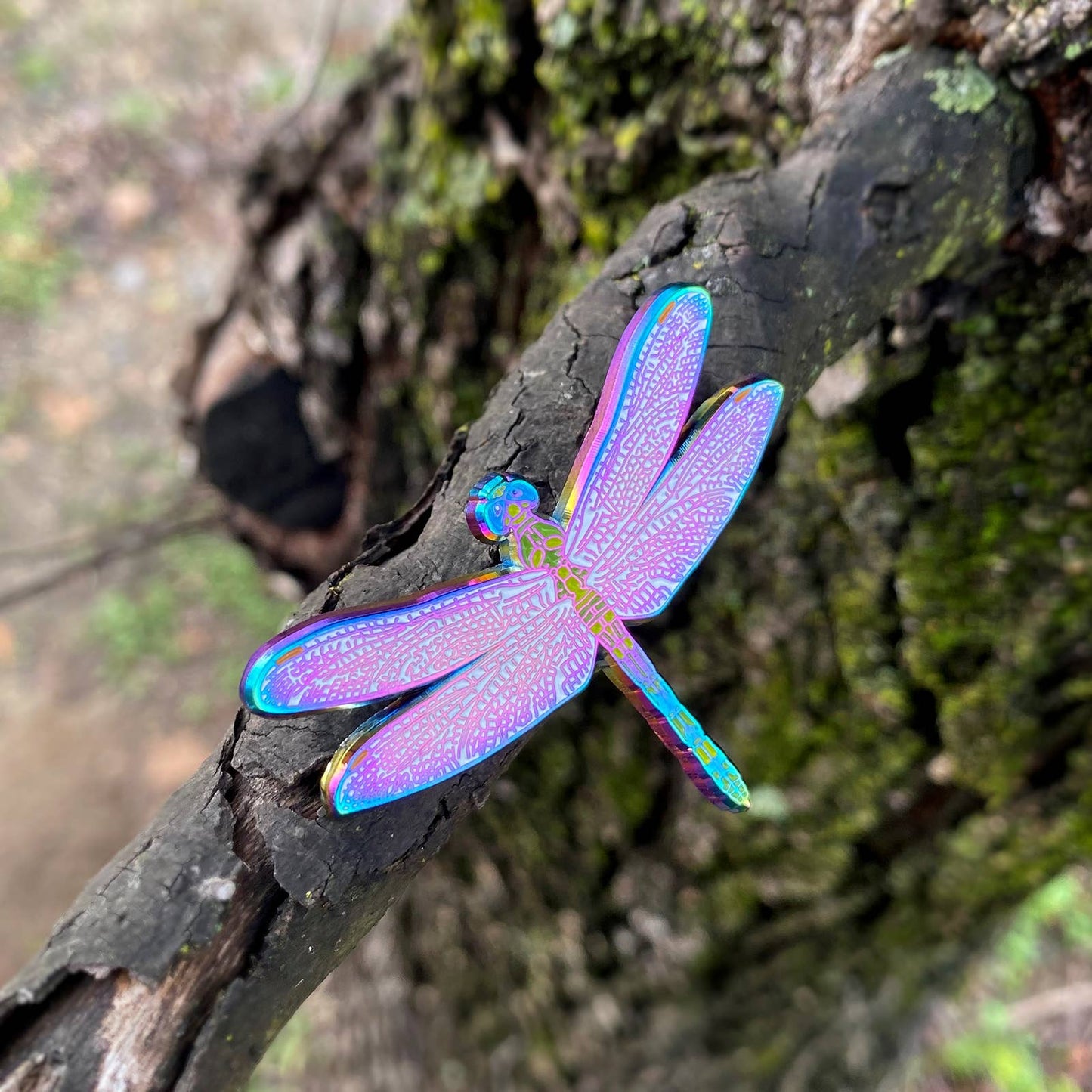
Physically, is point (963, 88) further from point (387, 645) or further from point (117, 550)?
point (117, 550)

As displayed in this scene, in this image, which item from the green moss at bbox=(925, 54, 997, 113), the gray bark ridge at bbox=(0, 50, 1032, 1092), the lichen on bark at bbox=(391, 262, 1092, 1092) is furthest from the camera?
the lichen on bark at bbox=(391, 262, 1092, 1092)

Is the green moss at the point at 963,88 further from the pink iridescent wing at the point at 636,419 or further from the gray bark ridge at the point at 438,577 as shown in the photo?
the pink iridescent wing at the point at 636,419

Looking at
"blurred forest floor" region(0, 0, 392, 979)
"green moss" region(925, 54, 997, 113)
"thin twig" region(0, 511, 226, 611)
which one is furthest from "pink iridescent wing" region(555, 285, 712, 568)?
"blurred forest floor" region(0, 0, 392, 979)

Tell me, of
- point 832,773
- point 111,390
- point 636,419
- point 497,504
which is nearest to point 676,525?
point 636,419

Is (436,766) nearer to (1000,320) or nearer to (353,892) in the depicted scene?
(353,892)

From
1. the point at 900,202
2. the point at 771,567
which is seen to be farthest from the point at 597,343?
the point at 771,567

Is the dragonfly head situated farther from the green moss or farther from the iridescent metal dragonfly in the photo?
the green moss

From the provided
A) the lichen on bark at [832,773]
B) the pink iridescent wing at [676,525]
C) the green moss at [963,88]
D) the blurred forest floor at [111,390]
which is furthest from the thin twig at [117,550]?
the green moss at [963,88]
